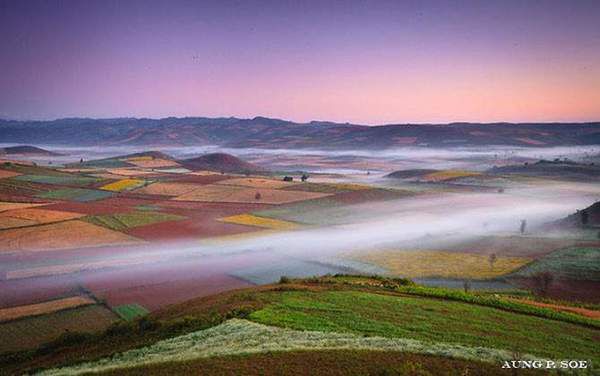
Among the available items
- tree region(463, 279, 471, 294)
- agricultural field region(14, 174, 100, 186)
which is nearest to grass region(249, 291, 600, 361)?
tree region(463, 279, 471, 294)

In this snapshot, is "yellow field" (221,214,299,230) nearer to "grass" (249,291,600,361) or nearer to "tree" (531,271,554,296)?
"tree" (531,271,554,296)

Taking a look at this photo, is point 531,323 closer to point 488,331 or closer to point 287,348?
point 488,331

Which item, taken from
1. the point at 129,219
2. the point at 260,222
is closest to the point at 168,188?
the point at 129,219

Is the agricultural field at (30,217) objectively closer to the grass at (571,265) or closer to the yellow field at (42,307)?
the yellow field at (42,307)

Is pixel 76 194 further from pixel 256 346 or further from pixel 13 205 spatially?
pixel 256 346

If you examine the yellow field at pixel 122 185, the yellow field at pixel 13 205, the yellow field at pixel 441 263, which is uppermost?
the yellow field at pixel 122 185

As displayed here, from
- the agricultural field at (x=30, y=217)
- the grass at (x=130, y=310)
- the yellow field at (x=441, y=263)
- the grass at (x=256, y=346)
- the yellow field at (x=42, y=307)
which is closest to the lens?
the grass at (x=256, y=346)

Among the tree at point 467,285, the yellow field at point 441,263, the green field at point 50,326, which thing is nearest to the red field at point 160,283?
the green field at point 50,326
